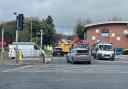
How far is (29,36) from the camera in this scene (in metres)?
115

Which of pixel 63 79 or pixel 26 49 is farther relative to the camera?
pixel 26 49

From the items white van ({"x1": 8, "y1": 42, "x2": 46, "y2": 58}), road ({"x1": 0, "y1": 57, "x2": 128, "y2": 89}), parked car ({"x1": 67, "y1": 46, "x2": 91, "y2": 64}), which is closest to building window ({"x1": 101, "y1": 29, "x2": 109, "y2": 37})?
white van ({"x1": 8, "y1": 42, "x2": 46, "y2": 58})

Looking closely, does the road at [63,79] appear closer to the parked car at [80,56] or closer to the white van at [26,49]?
the parked car at [80,56]

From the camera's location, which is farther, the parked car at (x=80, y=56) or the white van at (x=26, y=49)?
the white van at (x=26, y=49)

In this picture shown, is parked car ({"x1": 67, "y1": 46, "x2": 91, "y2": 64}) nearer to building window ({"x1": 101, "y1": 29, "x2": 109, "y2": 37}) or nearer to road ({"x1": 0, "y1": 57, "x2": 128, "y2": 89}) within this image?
road ({"x1": 0, "y1": 57, "x2": 128, "y2": 89})

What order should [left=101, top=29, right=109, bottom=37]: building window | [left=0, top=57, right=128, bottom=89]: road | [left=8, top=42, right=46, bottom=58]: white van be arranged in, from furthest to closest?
[left=101, top=29, right=109, bottom=37]: building window → [left=8, top=42, right=46, bottom=58]: white van → [left=0, top=57, right=128, bottom=89]: road

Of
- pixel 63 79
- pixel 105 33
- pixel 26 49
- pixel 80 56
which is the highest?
pixel 105 33

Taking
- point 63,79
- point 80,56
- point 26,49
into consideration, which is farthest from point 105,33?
point 63,79

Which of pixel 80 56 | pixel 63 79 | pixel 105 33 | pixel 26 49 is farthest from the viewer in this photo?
pixel 105 33

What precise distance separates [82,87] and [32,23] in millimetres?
104698

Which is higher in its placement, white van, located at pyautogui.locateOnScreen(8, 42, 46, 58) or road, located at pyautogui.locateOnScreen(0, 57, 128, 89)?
white van, located at pyautogui.locateOnScreen(8, 42, 46, 58)

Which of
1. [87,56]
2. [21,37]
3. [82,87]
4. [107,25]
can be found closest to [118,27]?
[107,25]

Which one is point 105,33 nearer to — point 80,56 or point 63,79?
point 80,56

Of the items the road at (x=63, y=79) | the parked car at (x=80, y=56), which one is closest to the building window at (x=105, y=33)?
the parked car at (x=80, y=56)
